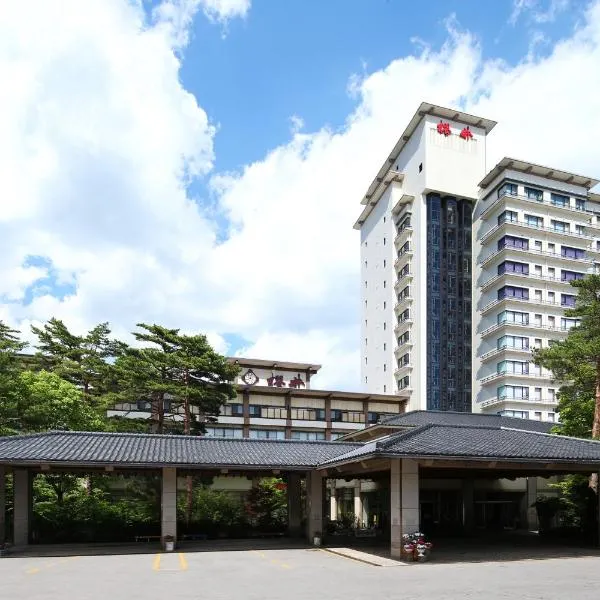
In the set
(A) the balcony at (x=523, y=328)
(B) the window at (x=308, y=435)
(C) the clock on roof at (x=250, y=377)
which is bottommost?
(B) the window at (x=308, y=435)

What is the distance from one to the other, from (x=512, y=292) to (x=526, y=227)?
802 centimetres

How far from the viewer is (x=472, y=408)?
75.4 metres

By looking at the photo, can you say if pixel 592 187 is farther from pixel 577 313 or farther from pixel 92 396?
pixel 92 396

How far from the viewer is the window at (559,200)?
76.0 meters

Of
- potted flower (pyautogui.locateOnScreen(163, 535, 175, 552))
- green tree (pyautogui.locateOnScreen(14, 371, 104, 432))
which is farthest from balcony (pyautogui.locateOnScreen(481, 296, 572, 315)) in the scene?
potted flower (pyautogui.locateOnScreen(163, 535, 175, 552))

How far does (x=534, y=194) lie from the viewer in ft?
246

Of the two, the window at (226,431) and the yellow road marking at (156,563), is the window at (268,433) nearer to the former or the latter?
the window at (226,431)

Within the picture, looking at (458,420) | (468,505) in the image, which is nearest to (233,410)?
(458,420)

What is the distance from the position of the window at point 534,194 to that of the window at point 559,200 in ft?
5.70

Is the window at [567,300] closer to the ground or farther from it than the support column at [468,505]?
farther from it

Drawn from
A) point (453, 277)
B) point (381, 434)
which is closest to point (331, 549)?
point (381, 434)

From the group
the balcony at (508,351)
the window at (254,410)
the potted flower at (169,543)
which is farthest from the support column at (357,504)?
the balcony at (508,351)

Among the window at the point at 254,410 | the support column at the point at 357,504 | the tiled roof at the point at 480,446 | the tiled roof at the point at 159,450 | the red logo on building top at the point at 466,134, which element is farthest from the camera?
the red logo on building top at the point at 466,134

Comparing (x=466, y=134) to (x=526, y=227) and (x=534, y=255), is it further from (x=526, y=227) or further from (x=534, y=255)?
(x=534, y=255)
